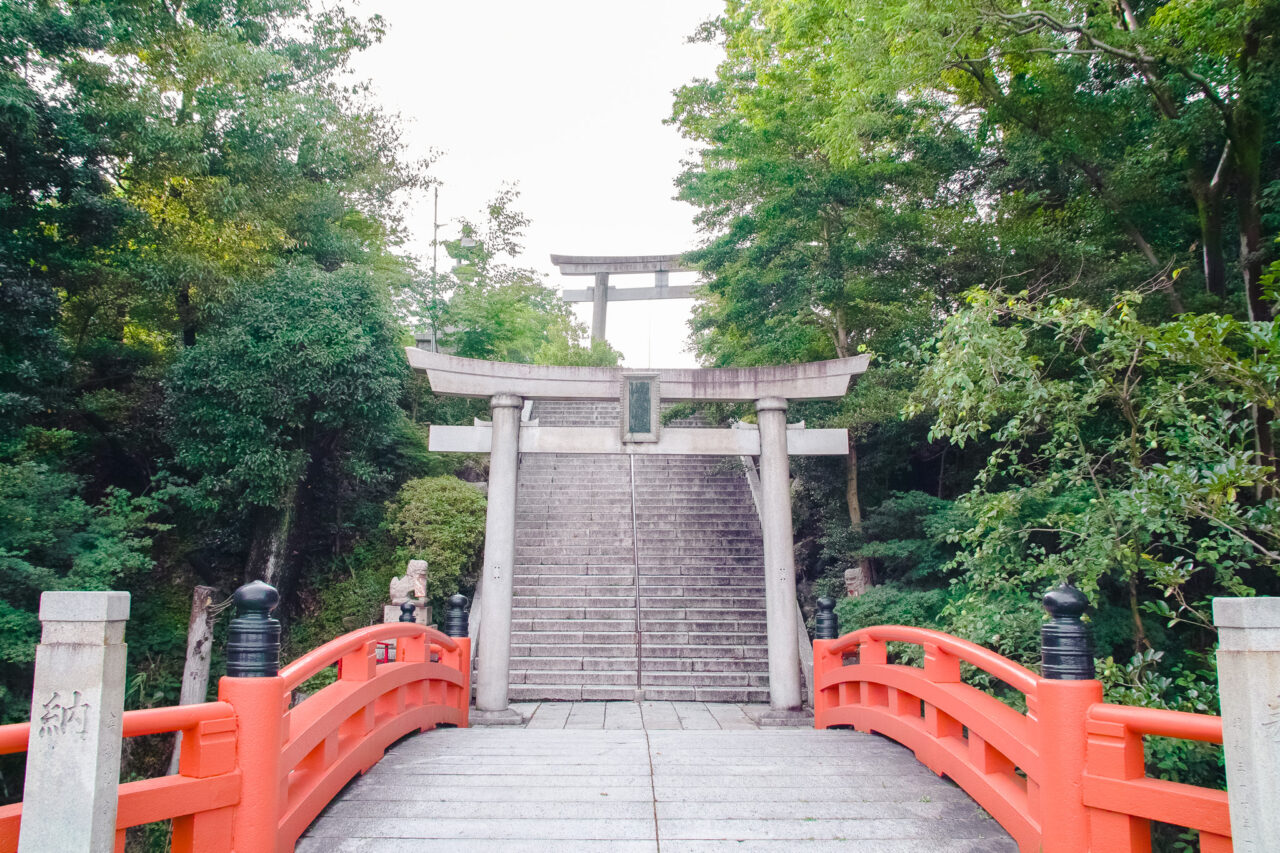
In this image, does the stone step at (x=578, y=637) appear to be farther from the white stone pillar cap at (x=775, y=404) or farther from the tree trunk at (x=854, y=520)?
the white stone pillar cap at (x=775, y=404)

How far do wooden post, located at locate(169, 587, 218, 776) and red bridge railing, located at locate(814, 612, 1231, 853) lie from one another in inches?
319

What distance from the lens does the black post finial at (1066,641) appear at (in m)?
2.78

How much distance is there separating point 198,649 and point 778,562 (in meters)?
6.86

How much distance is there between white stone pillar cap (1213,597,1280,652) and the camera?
1.77 metres

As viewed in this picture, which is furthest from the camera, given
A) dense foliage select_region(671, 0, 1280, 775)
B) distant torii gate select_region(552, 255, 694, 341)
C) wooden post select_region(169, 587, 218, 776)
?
distant torii gate select_region(552, 255, 694, 341)

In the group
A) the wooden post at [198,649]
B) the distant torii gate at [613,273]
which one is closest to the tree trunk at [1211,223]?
the wooden post at [198,649]

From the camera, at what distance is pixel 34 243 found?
8016mm

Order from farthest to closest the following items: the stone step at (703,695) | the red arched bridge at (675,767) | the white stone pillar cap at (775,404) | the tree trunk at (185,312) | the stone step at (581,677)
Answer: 1. the tree trunk at (185,312)
2. the stone step at (581,677)
3. the stone step at (703,695)
4. the white stone pillar cap at (775,404)
5. the red arched bridge at (675,767)

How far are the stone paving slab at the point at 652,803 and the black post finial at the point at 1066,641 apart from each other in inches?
34.5

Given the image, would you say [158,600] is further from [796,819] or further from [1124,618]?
[1124,618]

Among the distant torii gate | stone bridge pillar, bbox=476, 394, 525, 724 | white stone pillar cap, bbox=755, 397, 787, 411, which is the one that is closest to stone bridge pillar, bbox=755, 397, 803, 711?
white stone pillar cap, bbox=755, 397, 787, 411

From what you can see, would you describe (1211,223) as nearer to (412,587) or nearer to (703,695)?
(703,695)

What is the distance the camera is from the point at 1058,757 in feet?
8.98

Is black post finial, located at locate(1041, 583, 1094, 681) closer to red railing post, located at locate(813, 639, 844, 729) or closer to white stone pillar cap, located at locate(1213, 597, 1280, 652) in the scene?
white stone pillar cap, located at locate(1213, 597, 1280, 652)
